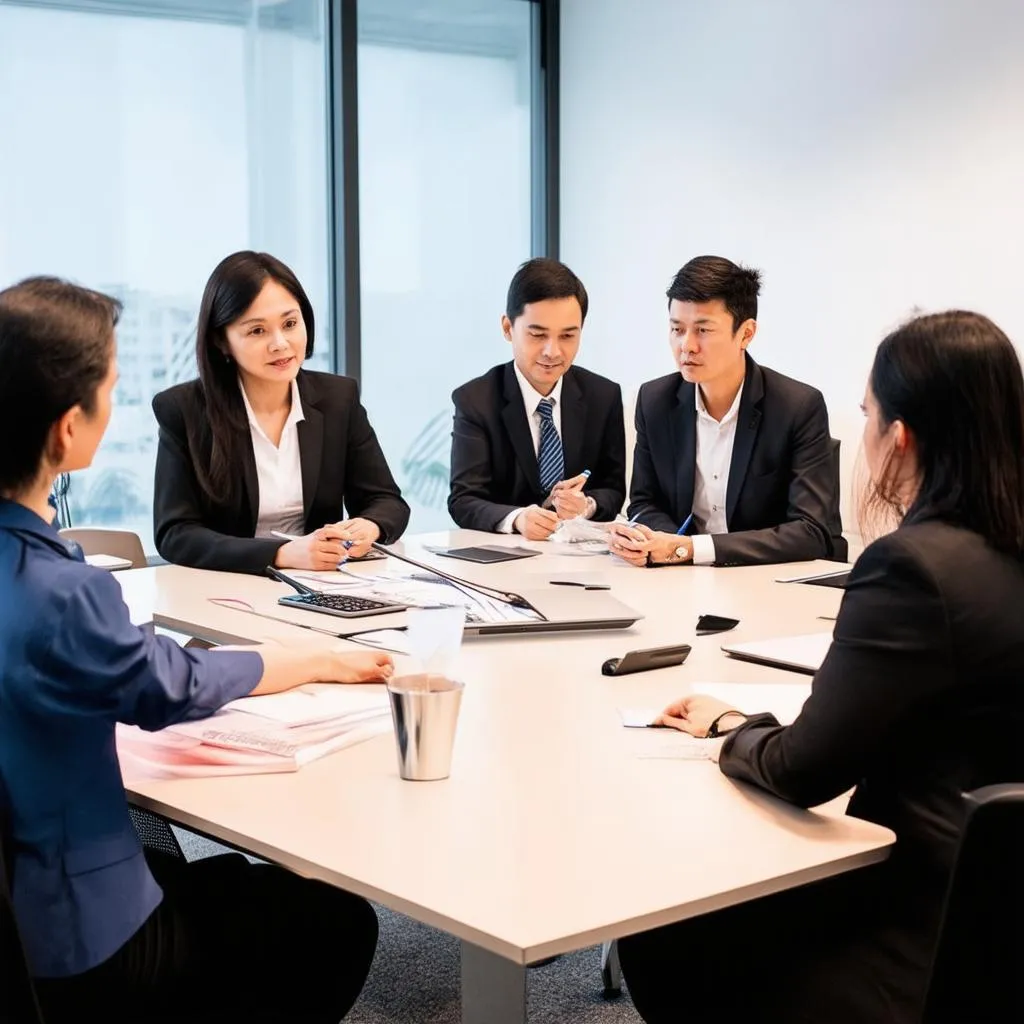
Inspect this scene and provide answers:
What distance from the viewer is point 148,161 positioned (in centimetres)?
530

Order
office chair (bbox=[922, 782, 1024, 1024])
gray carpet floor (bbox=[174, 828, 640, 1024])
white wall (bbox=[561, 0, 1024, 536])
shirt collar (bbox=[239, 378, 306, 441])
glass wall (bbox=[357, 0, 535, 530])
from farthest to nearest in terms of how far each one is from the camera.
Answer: glass wall (bbox=[357, 0, 535, 530]) < white wall (bbox=[561, 0, 1024, 536]) < shirt collar (bbox=[239, 378, 306, 441]) < gray carpet floor (bbox=[174, 828, 640, 1024]) < office chair (bbox=[922, 782, 1024, 1024])

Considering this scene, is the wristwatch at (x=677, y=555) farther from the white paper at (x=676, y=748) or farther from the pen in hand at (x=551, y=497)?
the white paper at (x=676, y=748)

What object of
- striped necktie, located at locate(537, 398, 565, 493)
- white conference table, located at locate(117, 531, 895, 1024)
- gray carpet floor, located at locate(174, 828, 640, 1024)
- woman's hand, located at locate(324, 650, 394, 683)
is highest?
striped necktie, located at locate(537, 398, 565, 493)

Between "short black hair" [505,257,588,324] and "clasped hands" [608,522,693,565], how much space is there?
42.3 inches

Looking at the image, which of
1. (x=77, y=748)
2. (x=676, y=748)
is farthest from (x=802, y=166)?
(x=77, y=748)

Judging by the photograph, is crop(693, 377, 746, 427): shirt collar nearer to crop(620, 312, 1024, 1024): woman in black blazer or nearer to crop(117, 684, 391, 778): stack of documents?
crop(117, 684, 391, 778): stack of documents

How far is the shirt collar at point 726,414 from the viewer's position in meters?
3.65

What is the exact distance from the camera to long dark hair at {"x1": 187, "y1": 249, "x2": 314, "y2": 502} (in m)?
3.24

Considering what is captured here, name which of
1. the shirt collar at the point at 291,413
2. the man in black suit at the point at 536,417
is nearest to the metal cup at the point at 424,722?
the shirt collar at the point at 291,413

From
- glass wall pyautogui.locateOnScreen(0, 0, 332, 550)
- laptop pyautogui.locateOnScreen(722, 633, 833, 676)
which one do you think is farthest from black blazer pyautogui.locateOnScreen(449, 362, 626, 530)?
glass wall pyautogui.locateOnScreen(0, 0, 332, 550)

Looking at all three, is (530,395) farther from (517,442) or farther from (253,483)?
(253,483)

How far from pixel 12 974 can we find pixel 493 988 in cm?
56

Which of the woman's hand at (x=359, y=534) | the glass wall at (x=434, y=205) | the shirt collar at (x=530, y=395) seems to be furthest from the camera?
the glass wall at (x=434, y=205)

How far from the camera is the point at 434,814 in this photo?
4.96 ft
